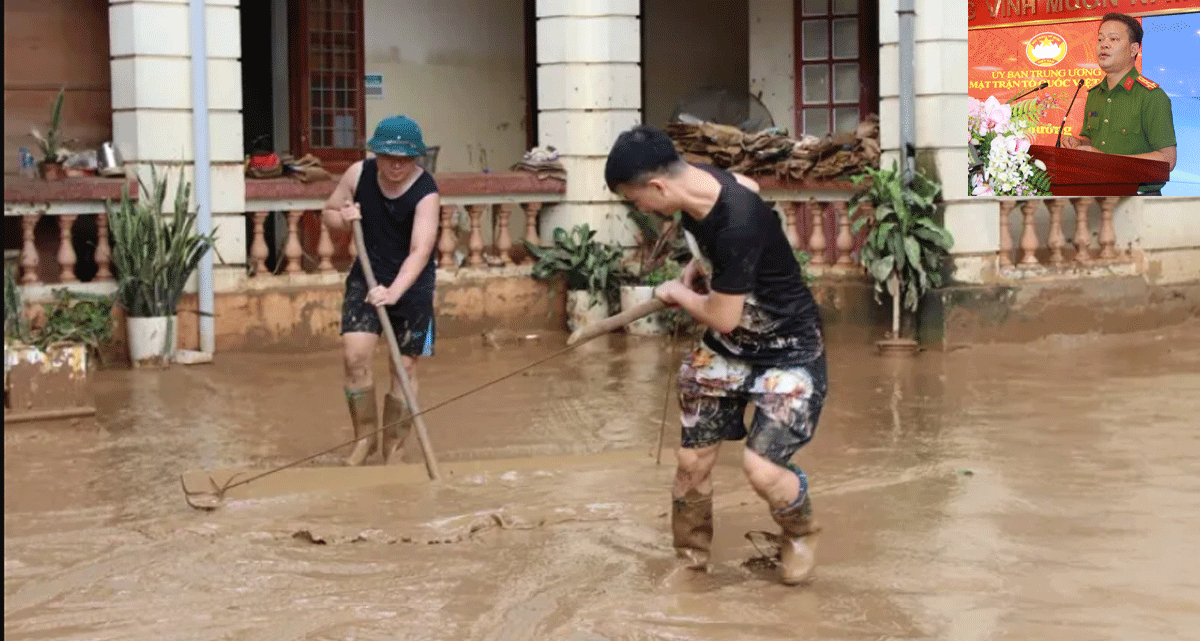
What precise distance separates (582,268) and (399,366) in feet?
17.4

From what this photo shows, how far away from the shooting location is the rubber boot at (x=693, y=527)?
5.95 metres

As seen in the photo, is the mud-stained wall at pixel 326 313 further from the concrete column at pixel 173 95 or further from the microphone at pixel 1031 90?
the microphone at pixel 1031 90

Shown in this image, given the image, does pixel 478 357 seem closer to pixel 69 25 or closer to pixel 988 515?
pixel 69 25

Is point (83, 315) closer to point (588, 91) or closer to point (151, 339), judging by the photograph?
point (151, 339)

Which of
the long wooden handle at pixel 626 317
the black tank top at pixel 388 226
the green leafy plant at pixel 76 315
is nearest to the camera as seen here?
the long wooden handle at pixel 626 317

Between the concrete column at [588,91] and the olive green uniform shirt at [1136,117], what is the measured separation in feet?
13.3

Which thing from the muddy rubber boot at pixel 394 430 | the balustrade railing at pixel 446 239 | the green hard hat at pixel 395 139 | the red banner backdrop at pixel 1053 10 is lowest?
the muddy rubber boot at pixel 394 430

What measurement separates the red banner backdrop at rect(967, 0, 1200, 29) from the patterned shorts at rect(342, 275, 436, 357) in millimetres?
7262

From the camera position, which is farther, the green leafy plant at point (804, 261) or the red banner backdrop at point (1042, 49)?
the red banner backdrop at point (1042, 49)

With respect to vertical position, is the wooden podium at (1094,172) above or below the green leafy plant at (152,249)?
above

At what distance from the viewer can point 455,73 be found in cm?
1593

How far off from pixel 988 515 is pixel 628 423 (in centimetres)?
284

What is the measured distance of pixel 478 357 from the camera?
12070 mm

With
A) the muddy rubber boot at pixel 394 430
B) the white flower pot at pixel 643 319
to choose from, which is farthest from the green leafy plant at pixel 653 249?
the muddy rubber boot at pixel 394 430
